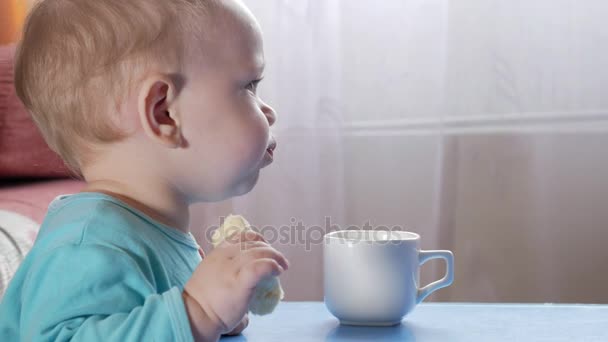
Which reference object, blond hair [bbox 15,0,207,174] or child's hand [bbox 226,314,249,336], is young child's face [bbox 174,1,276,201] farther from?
child's hand [bbox 226,314,249,336]

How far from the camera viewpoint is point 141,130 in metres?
0.68

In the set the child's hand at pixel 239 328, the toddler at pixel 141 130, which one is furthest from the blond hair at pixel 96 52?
the child's hand at pixel 239 328

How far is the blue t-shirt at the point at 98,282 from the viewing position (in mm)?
557

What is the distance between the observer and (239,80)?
696 millimetres

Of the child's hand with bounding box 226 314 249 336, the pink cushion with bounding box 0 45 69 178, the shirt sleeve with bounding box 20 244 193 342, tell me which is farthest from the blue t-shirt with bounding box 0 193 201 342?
the pink cushion with bounding box 0 45 69 178

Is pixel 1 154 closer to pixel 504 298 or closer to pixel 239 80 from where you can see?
pixel 239 80

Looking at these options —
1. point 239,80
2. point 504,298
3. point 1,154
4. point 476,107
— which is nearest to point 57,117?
point 239,80

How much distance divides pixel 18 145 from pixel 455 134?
3.16 feet

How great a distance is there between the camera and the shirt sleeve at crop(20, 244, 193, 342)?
56cm

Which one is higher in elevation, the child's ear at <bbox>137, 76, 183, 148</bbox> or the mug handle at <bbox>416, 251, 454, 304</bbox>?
the child's ear at <bbox>137, 76, 183, 148</bbox>

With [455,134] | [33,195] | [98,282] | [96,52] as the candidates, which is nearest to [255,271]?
[98,282]

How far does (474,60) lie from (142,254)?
4.03 feet

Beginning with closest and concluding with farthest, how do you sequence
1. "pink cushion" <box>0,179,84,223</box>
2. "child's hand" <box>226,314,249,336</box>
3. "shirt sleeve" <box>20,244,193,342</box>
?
"shirt sleeve" <box>20,244,193,342</box>
"child's hand" <box>226,314,249,336</box>
"pink cushion" <box>0,179,84,223</box>

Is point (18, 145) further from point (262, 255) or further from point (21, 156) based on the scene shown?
point (262, 255)
